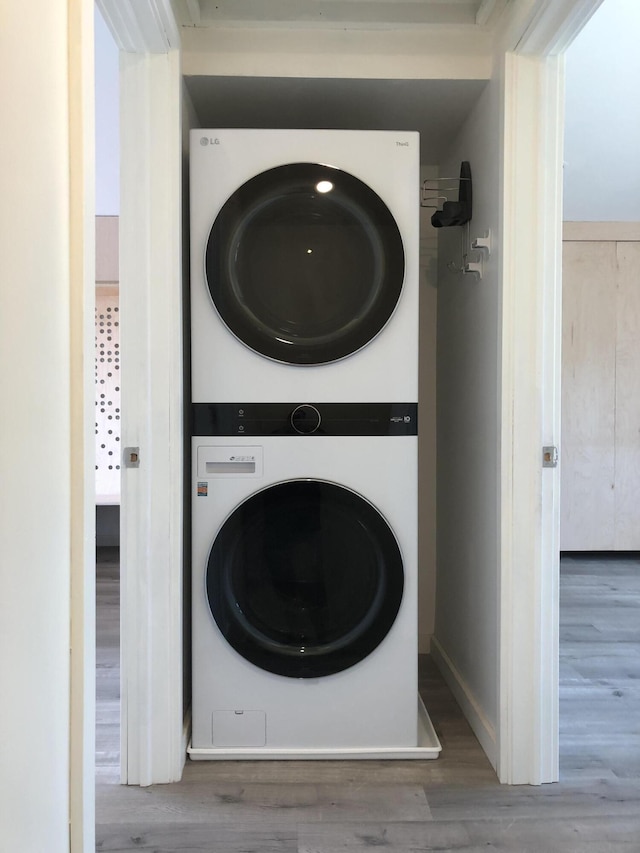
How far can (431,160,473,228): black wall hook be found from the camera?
6.91 feet

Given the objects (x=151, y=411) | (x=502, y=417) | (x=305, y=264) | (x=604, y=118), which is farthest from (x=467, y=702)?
(x=604, y=118)

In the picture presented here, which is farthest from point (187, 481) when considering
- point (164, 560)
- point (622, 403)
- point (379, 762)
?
point (622, 403)

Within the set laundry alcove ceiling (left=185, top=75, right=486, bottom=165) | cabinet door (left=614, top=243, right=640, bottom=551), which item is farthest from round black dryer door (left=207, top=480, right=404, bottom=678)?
cabinet door (left=614, top=243, right=640, bottom=551)

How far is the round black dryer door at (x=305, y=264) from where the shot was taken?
1811mm

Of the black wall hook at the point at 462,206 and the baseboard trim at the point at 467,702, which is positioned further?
the black wall hook at the point at 462,206

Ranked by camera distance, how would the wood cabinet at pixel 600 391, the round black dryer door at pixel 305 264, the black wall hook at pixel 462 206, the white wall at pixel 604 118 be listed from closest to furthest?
the round black dryer door at pixel 305 264
the black wall hook at pixel 462 206
the white wall at pixel 604 118
the wood cabinet at pixel 600 391

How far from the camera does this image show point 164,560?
5.79ft

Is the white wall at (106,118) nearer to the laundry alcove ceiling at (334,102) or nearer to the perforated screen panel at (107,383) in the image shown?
the laundry alcove ceiling at (334,102)

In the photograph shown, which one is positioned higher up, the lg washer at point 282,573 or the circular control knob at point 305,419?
the circular control knob at point 305,419

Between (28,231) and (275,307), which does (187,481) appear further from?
(28,231)

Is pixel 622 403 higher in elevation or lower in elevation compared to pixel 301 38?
lower

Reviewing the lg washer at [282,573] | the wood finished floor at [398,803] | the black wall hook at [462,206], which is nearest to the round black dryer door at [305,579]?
the lg washer at [282,573]

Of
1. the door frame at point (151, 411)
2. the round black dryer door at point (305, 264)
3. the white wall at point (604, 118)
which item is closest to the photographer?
the door frame at point (151, 411)

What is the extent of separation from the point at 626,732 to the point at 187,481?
5.16ft
